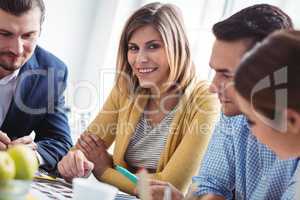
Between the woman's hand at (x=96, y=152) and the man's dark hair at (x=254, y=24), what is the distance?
0.61m

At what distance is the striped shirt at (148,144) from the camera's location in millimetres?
1672

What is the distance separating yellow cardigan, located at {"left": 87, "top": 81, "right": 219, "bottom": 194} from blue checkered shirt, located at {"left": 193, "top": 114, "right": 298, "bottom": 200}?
0.48 ft

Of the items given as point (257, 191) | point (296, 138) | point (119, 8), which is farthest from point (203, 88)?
point (119, 8)

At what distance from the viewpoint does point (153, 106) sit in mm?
1782

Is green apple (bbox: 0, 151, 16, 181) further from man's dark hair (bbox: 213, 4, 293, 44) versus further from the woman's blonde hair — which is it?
the woman's blonde hair

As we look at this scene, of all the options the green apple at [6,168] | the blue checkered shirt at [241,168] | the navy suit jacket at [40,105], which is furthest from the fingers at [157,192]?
the navy suit jacket at [40,105]

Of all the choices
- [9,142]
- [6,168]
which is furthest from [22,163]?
[9,142]

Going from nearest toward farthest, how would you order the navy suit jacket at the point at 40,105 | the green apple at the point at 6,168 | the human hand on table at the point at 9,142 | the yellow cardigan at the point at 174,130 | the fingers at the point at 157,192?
the green apple at the point at 6,168 < the fingers at the point at 157,192 < the human hand on table at the point at 9,142 < the yellow cardigan at the point at 174,130 < the navy suit jacket at the point at 40,105

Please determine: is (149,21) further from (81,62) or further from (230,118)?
(81,62)

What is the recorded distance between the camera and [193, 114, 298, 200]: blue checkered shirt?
1222 mm

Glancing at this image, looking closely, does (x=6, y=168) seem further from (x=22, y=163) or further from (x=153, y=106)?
(x=153, y=106)

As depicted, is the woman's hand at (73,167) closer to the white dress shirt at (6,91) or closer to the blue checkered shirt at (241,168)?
the blue checkered shirt at (241,168)

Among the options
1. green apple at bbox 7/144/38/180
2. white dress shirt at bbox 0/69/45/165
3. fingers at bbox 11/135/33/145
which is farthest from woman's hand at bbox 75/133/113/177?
green apple at bbox 7/144/38/180

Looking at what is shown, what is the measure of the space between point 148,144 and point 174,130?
0.40 feet
